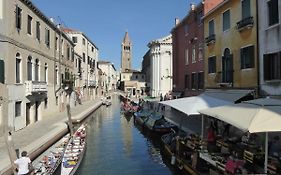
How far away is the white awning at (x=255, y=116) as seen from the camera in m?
9.59

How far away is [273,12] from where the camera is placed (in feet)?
A: 57.5

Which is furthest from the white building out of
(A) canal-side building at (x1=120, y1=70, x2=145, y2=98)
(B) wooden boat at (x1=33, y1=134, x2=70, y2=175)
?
(B) wooden boat at (x1=33, y1=134, x2=70, y2=175)

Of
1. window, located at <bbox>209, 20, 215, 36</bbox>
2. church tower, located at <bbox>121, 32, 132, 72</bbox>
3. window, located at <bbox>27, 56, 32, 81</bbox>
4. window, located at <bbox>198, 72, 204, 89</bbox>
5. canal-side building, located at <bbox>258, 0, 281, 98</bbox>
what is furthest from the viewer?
church tower, located at <bbox>121, 32, 132, 72</bbox>

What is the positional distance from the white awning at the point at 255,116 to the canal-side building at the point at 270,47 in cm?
609

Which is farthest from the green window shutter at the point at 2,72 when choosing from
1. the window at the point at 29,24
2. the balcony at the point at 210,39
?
the balcony at the point at 210,39

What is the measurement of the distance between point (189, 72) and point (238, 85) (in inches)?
499

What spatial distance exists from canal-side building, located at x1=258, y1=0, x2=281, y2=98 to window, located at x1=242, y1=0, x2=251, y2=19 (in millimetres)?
1270

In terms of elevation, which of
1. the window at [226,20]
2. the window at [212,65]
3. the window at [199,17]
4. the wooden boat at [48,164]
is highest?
the window at [199,17]

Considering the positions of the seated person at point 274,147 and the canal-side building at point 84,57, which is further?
the canal-side building at point 84,57

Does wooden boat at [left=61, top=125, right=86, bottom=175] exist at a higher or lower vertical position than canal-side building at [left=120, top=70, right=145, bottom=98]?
lower

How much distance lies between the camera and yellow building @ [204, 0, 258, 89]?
64.7 ft

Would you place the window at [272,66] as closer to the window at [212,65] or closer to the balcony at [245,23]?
the balcony at [245,23]

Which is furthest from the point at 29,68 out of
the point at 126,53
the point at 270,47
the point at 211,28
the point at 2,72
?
the point at 126,53

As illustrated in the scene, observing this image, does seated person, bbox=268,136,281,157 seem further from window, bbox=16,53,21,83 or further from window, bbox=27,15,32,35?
window, bbox=27,15,32,35
